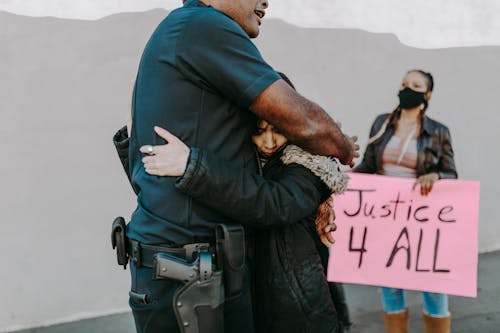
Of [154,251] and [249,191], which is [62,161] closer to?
[154,251]

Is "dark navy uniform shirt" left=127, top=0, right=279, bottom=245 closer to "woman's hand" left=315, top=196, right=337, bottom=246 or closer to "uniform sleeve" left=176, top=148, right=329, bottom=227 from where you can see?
"uniform sleeve" left=176, top=148, right=329, bottom=227

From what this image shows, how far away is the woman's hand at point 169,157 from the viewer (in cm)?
155

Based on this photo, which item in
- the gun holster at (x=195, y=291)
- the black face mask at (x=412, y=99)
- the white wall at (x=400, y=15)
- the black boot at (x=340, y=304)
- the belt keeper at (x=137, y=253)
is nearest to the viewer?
the gun holster at (x=195, y=291)

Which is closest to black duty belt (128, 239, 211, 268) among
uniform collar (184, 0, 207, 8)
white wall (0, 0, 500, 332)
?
uniform collar (184, 0, 207, 8)

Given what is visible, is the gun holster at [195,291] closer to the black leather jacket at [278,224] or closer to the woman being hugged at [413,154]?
the black leather jacket at [278,224]

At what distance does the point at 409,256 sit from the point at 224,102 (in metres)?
2.28

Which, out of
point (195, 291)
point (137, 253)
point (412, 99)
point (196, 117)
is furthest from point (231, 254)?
point (412, 99)

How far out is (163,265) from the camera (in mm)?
1542

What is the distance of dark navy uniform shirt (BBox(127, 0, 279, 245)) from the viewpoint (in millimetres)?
1544

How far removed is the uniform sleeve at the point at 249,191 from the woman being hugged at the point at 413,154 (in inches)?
77.8

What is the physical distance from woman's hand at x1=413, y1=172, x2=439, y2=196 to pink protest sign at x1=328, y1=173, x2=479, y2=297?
3 cm

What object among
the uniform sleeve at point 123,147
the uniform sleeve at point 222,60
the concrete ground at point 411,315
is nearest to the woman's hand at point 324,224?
the uniform sleeve at point 222,60

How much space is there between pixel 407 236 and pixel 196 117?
230 centimetres

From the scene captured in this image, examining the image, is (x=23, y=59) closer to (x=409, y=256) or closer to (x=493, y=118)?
(x=409, y=256)
